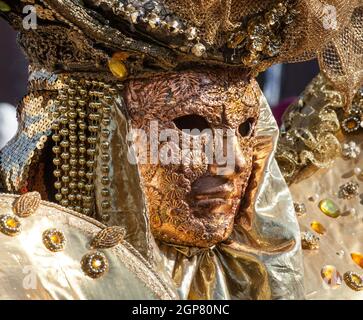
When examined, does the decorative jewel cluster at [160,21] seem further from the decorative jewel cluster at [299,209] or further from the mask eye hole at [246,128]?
the decorative jewel cluster at [299,209]

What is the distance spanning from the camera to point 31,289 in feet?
4.89

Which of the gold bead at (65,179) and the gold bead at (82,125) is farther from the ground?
the gold bead at (82,125)

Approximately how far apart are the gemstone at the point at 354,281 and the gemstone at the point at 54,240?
0.92m

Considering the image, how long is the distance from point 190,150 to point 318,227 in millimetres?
618

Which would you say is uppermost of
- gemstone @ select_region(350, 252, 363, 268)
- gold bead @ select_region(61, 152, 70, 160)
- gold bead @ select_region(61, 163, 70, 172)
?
gold bead @ select_region(61, 152, 70, 160)

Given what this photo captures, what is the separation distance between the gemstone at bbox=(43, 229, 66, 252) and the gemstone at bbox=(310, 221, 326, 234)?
0.94 meters

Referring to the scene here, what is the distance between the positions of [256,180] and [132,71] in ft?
1.51

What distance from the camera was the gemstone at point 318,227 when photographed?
2.35 m

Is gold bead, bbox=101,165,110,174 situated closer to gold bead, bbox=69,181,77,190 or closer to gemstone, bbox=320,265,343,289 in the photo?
gold bead, bbox=69,181,77,190

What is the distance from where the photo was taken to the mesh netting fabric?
179cm

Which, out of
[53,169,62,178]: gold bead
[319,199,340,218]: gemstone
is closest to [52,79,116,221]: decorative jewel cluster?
[53,169,62,178]: gold bead

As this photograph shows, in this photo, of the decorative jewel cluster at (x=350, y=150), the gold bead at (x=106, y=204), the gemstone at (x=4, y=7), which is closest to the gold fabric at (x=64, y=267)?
the gold bead at (x=106, y=204)

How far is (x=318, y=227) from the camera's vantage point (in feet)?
7.73

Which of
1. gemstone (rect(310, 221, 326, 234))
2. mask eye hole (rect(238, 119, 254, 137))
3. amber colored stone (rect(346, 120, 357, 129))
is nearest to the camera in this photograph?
mask eye hole (rect(238, 119, 254, 137))
